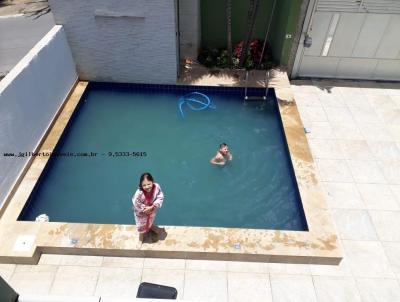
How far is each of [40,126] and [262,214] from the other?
23.2ft

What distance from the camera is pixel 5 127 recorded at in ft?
25.9

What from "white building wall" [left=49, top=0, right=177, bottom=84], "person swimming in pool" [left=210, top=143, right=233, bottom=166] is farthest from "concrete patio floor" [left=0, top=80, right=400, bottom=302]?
"white building wall" [left=49, top=0, right=177, bottom=84]

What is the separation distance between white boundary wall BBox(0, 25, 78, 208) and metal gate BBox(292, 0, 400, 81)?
8741mm

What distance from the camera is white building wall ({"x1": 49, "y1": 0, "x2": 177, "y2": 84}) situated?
10.4m

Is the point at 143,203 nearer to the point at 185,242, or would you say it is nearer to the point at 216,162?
the point at 185,242

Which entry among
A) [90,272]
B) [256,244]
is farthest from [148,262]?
[256,244]

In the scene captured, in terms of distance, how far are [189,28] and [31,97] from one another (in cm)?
642

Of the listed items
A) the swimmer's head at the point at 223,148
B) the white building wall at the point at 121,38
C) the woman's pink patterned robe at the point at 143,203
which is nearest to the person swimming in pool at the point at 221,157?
the swimmer's head at the point at 223,148

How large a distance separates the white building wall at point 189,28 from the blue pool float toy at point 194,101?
2.00 meters

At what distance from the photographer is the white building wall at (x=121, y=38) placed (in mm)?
10414

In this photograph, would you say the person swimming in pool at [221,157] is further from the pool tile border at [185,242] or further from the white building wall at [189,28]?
the white building wall at [189,28]

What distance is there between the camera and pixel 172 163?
973 cm

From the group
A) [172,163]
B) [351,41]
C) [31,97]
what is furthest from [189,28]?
[31,97]

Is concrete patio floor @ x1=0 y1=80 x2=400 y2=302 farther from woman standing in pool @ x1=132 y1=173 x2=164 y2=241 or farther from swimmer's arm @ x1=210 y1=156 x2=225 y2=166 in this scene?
swimmer's arm @ x1=210 y1=156 x2=225 y2=166
